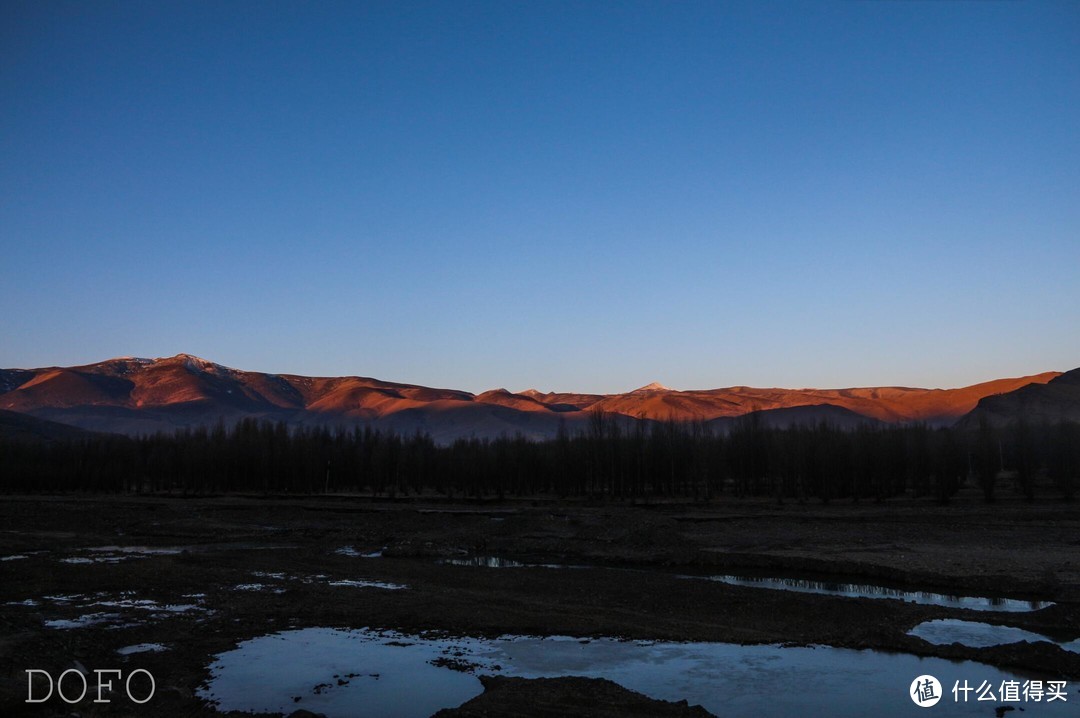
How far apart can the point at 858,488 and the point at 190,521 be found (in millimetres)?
56210

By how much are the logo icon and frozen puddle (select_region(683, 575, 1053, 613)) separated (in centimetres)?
801

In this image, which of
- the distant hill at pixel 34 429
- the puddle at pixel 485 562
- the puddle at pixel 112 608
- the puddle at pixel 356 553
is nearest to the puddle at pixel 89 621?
the puddle at pixel 112 608

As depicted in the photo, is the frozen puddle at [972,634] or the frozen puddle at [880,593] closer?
the frozen puddle at [972,634]

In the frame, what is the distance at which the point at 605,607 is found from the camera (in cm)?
2133

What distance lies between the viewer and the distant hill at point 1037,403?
120 meters

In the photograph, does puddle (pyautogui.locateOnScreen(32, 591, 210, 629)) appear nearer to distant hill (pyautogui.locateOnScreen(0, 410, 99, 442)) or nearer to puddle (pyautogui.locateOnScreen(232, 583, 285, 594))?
puddle (pyautogui.locateOnScreen(232, 583, 285, 594))

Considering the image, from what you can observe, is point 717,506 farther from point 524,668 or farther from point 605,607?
point 524,668

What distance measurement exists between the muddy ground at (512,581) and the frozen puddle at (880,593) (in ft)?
3.06

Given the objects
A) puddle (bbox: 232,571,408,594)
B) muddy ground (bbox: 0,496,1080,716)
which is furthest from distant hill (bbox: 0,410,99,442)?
puddle (bbox: 232,571,408,594)

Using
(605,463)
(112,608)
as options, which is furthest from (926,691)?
(605,463)

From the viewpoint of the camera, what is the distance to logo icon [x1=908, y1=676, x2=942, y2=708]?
1297 centimetres

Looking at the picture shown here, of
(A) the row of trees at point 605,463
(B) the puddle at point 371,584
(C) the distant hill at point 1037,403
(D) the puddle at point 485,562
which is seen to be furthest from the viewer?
(C) the distant hill at point 1037,403

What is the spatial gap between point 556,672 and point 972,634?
10.7 m

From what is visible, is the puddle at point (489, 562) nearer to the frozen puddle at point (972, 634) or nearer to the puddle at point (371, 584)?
the puddle at point (371, 584)
